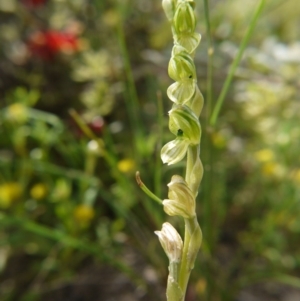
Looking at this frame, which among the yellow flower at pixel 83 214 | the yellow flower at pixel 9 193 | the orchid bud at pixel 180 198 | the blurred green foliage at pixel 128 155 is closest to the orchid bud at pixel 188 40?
the orchid bud at pixel 180 198

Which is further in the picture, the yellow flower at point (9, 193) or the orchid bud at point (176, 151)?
the yellow flower at point (9, 193)

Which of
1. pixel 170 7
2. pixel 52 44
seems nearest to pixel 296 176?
pixel 170 7

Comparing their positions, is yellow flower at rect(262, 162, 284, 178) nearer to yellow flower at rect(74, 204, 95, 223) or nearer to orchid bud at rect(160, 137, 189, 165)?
yellow flower at rect(74, 204, 95, 223)

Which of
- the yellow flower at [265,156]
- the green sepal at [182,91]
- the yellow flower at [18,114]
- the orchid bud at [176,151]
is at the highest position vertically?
the green sepal at [182,91]

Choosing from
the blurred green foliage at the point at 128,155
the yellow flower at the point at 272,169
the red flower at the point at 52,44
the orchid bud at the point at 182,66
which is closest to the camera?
the orchid bud at the point at 182,66

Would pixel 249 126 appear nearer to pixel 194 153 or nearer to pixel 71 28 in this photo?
pixel 71 28

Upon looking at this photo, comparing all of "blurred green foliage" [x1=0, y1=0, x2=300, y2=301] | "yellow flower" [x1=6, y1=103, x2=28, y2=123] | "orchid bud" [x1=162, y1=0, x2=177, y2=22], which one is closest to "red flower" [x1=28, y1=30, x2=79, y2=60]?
"blurred green foliage" [x1=0, y1=0, x2=300, y2=301]

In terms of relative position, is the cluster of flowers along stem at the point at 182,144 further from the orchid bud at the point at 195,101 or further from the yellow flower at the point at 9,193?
the yellow flower at the point at 9,193

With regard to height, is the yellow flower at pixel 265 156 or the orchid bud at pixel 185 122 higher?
the orchid bud at pixel 185 122

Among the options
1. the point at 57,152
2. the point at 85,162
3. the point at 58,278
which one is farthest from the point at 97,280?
the point at 57,152

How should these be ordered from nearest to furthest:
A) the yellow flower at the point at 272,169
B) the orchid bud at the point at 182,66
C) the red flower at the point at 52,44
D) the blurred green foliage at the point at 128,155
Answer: the orchid bud at the point at 182,66 < the blurred green foliage at the point at 128,155 < the yellow flower at the point at 272,169 < the red flower at the point at 52,44
